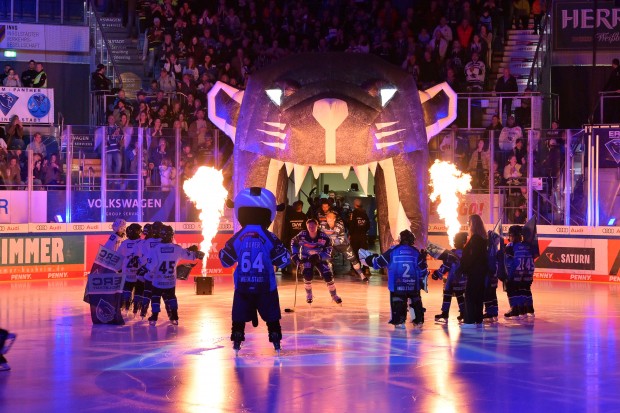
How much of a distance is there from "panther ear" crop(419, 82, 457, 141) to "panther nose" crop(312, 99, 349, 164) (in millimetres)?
1864

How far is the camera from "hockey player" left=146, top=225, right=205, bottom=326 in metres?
13.5

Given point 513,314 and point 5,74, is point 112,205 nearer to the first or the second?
point 5,74

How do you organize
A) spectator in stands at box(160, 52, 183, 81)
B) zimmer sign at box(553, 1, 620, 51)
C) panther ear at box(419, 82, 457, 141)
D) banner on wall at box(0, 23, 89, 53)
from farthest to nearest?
zimmer sign at box(553, 1, 620, 51) < banner on wall at box(0, 23, 89, 53) < spectator in stands at box(160, 52, 183, 81) < panther ear at box(419, 82, 457, 141)

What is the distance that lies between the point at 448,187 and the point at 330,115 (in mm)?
4325

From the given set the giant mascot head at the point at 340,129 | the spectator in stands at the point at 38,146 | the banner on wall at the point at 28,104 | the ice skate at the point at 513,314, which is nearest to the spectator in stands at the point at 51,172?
the spectator in stands at the point at 38,146

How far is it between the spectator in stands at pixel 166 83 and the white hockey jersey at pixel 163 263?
10.3m

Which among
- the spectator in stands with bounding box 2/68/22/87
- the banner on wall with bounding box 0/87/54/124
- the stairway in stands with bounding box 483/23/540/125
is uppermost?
the stairway in stands with bounding box 483/23/540/125

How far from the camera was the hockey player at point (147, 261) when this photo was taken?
13.6m

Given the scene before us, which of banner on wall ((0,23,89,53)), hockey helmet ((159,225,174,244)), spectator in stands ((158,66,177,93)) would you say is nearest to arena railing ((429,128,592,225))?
spectator in stands ((158,66,177,93))

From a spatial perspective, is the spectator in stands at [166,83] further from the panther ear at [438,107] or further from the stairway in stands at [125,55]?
the panther ear at [438,107]

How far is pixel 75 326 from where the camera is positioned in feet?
44.7

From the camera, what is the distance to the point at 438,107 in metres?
17.4

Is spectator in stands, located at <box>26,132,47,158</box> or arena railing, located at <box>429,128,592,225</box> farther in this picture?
arena railing, located at <box>429,128,592,225</box>

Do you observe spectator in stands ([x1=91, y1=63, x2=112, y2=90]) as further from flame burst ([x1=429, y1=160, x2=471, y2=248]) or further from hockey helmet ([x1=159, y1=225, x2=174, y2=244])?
hockey helmet ([x1=159, y1=225, x2=174, y2=244])
